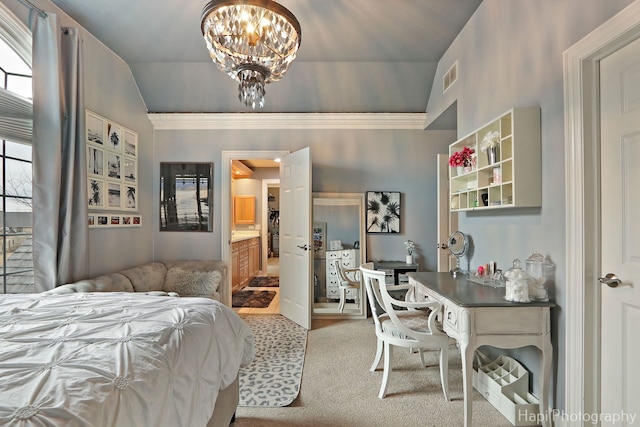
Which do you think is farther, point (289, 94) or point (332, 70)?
point (289, 94)

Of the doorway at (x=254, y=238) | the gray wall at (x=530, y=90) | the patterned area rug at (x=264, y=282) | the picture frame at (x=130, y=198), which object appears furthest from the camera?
the patterned area rug at (x=264, y=282)

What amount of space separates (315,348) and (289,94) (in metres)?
3.09

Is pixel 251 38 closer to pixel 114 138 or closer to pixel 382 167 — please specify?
pixel 114 138

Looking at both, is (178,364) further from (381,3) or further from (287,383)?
(381,3)

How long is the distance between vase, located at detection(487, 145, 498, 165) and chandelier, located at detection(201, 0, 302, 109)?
61.6 inches

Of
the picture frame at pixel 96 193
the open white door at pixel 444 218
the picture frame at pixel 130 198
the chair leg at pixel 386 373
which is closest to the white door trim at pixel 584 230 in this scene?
the chair leg at pixel 386 373

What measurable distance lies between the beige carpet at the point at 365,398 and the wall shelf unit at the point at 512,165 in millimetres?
1448

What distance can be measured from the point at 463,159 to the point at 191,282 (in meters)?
3.27

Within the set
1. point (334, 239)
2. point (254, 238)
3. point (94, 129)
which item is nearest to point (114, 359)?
point (94, 129)

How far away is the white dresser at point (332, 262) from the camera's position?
13.5 feet

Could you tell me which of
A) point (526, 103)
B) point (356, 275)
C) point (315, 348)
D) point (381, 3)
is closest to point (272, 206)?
point (356, 275)

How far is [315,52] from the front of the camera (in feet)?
11.0

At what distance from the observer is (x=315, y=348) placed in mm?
3059

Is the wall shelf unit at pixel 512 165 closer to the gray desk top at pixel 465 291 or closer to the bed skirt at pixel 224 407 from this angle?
the gray desk top at pixel 465 291
